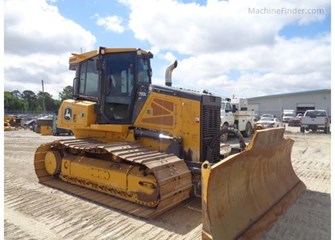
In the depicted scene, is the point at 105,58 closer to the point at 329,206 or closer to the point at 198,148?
the point at 198,148

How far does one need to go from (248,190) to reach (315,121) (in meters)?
23.8

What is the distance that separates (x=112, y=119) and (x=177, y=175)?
7.77ft

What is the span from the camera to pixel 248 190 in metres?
4.94


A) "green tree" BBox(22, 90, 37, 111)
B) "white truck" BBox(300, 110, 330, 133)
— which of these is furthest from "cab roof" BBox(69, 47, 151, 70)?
"green tree" BBox(22, 90, 37, 111)

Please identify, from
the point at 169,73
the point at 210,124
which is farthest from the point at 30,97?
the point at 210,124

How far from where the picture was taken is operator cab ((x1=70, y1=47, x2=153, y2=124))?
260 inches

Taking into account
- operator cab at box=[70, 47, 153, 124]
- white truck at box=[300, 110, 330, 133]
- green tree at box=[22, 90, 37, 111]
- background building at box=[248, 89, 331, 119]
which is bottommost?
white truck at box=[300, 110, 330, 133]

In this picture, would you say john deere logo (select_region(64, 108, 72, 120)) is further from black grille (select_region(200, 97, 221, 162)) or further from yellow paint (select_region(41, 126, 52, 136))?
yellow paint (select_region(41, 126, 52, 136))

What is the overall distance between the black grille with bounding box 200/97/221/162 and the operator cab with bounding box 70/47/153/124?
1.37m

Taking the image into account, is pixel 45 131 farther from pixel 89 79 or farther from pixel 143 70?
pixel 143 70

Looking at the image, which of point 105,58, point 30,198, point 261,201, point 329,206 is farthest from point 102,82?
point 329,206

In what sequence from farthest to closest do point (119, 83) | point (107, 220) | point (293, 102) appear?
point (293, 102) < point (119, 83) < point (107, 220)

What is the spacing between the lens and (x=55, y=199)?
582 centimetres

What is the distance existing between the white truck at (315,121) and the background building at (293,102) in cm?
1754
